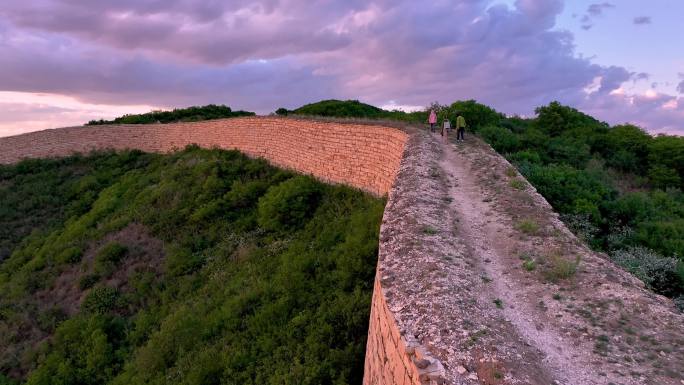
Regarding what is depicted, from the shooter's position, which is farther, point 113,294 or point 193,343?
point 113,294

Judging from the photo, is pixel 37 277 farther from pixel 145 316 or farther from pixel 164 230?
pixel 145 316

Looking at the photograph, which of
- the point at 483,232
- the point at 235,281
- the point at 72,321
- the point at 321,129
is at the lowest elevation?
the point at 72,321

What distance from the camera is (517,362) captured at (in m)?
3.65

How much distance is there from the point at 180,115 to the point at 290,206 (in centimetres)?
2384

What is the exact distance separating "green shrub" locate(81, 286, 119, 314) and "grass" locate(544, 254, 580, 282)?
10.5 metres

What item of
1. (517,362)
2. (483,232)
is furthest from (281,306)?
(517,362)

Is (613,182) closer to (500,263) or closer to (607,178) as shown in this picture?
(607,178)

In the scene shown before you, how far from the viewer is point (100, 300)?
1205 cm

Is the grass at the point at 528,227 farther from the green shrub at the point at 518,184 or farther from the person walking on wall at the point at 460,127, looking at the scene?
the person walking on wall at the point at 460,127

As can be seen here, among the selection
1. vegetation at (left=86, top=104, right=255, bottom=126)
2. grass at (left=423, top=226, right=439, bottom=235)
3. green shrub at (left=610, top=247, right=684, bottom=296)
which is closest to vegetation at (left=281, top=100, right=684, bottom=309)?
green shrub at (left=610, top=247, right=684, bottom=296)

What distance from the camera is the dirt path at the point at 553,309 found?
363 centimetres

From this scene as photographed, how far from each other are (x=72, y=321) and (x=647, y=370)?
11805 mm

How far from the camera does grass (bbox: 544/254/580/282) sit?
517 cm

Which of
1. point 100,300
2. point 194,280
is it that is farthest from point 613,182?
point 100,300
